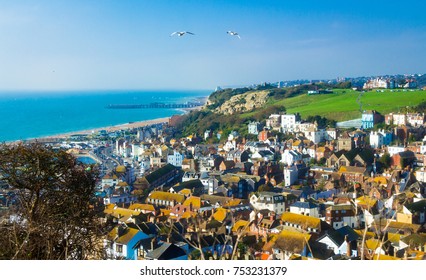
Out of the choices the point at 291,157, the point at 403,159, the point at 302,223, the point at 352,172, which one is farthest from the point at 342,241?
the point at 291,157

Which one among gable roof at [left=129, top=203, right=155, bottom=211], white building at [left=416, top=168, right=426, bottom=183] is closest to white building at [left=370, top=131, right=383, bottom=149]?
white building at [left=416, top=168, right=426, bottom=183]

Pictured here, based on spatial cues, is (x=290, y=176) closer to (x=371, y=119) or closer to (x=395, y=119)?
(x=395, y=119)

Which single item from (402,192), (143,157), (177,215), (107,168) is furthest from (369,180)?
(143,157)

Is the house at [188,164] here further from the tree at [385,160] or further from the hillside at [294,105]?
the hillside at [294,105]

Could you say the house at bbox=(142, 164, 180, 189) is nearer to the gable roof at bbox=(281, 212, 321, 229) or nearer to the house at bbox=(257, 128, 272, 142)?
the gable roof at bbox=(281, 212, 321, 229)

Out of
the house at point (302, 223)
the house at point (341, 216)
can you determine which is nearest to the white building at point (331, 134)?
the house at point (341, 216)
